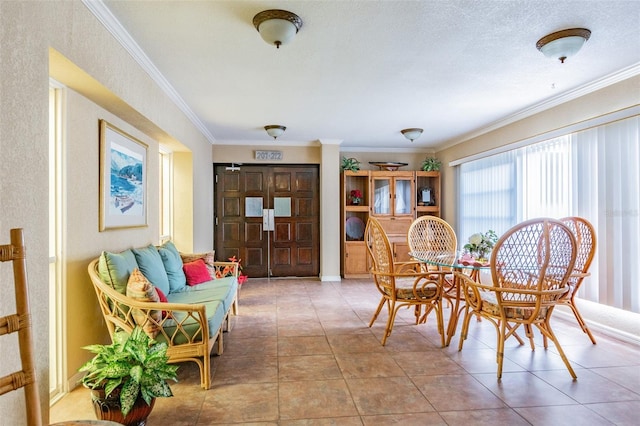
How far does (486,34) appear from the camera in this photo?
8.04 ft

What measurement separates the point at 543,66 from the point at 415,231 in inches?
83.9

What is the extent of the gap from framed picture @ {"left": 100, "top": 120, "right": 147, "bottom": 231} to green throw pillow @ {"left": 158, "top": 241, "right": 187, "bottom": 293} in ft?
1.18

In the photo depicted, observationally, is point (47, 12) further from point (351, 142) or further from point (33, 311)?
point (351, 142)

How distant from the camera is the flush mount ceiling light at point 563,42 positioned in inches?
93.7

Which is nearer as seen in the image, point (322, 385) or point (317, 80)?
point (322, 385)

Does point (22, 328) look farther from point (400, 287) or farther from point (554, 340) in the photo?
point (554, 340)

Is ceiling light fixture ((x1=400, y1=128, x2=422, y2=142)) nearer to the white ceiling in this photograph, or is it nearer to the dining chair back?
the white ceiling

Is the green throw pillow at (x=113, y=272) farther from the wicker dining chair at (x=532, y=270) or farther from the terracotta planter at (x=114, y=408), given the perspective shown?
the wicker dining chair at (x=532, y=270)

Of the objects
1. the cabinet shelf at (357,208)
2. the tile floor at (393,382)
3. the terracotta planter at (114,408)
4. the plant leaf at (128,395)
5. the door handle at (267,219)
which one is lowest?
the tile floor at (393,382)

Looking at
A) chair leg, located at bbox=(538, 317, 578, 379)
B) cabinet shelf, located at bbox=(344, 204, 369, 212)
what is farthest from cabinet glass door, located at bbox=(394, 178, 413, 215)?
chair leg, located at bbox=(538, 317, 578, 379)

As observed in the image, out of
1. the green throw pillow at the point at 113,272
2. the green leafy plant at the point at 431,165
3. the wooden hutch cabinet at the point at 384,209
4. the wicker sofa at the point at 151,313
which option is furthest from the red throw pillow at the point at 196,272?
the green leafy plant at the point at 431,165

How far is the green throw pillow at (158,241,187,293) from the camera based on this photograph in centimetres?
335

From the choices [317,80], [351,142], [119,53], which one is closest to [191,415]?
[119,53]

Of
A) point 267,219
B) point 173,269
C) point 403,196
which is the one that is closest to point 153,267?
point 173,269
